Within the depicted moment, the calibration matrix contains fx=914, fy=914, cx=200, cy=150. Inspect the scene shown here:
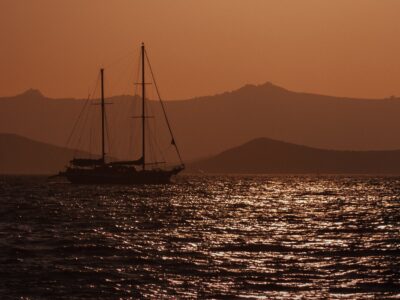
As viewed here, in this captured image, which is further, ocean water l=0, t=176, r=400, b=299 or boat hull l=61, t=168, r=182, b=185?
boat hull l=61, t=168, r=182, b=185

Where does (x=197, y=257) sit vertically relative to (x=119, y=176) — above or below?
below

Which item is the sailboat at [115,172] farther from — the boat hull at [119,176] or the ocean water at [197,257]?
the ocean water at [197,257]

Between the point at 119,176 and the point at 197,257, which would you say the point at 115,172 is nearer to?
the point at 119,176

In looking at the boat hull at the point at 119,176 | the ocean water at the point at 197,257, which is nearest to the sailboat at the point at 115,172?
the boat hull at the point at 119,176

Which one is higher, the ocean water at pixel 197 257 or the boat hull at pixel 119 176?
the boat hull at pixel 119 176

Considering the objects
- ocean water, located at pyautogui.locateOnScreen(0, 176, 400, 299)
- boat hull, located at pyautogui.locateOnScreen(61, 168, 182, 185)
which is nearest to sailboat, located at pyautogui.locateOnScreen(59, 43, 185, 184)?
boat hull, located at pyautogui.locateOnScreen(61, 168, 182, 185)

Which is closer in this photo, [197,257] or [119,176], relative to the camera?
[197,257]

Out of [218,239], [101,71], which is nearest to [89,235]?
[218,239]

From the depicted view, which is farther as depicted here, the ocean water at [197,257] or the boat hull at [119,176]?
the boat hull at [119,176]

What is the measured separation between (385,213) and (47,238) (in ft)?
131

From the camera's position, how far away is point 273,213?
3312 inches

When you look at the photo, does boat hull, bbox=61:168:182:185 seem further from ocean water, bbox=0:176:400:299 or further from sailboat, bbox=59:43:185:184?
ocean water, bbox=0:176:400:299

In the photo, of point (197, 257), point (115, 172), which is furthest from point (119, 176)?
point (197, 257)

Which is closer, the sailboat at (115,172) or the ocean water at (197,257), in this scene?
the ocean water at (197,257)
